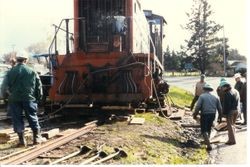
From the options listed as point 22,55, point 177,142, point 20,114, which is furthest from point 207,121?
point 22,55

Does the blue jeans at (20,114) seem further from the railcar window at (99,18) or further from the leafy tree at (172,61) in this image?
the leafy tree at (172,61)

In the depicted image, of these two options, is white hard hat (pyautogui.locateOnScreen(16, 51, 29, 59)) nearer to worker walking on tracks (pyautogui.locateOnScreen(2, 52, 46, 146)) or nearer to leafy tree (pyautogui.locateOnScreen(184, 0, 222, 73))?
worker walking on tracks (pyautogui.locateOnScreen(2, 52, 46, 146))

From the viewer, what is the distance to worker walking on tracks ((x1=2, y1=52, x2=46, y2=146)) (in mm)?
6797

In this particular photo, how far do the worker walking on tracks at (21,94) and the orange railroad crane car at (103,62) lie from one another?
8.33 feet

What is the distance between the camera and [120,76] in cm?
955

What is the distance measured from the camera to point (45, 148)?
20.5 ft

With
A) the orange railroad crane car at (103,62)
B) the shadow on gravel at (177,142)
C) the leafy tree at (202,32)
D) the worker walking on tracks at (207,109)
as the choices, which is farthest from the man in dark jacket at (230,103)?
the leafy tree at (202,32)

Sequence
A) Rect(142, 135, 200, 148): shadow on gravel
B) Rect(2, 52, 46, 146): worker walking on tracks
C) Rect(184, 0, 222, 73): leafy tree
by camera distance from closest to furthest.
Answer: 1. Rect(2, 52, 46, 146): worker walking on tracks
2. Rect(142, 135, 200, 148): shadow on gravel
3. Rect(184, 0, 222, 73): leafy tree

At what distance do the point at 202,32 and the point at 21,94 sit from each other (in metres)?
24.1

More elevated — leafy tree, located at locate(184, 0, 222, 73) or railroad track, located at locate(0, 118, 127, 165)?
leafy tree, located at locate(184, 0, 222, 73)

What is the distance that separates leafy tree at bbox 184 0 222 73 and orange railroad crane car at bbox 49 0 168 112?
1697 centimetres

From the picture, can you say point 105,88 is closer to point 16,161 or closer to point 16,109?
point 16,109

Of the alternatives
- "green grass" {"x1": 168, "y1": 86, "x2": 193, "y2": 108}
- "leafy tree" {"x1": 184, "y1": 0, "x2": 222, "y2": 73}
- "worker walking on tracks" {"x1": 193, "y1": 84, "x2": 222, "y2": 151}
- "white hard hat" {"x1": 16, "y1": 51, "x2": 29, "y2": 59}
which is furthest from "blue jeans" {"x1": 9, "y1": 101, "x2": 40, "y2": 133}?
"leafy tree" {"x1": 184, "y1": 0, "x2": 222, "y2": 73}

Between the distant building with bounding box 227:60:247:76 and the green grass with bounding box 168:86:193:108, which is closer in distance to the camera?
the distant building with bounding box 227:60:247:76
